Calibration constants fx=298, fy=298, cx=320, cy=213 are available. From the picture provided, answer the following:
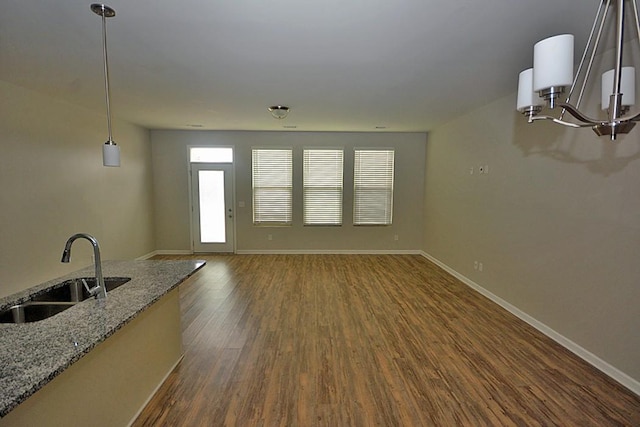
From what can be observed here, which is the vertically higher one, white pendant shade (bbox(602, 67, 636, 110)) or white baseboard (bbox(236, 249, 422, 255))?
white pendant shade (bbox(602, 67, 636, 110))

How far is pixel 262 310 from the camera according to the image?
3686mm

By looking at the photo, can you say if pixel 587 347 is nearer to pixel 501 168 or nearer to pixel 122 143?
pixel 501 168

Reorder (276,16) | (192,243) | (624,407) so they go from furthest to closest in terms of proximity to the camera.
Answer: (192,243) < (624,407) < (276,16)

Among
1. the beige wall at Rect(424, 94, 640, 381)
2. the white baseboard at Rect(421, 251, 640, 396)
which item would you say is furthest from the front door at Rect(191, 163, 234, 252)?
the white baseboard at Rect(421, 251, 640, 396)

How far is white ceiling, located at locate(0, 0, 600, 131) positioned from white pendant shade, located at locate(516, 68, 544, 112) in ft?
1.98

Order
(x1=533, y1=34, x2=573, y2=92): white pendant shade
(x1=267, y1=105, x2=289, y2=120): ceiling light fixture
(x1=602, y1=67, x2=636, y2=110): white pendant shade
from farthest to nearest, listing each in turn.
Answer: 1. (x1=267, y1=105, x2=289, y2=120): ceiling light fixture
2. (x1=602, y1=67, x2=636, y2=110): white pendant shade
3. (x1=533, y1=34, x2=573, y2=92): white pendant shade

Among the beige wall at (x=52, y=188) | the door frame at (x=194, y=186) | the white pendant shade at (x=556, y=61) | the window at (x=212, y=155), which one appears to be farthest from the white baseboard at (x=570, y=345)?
the beige wall at (x=52, y=188)

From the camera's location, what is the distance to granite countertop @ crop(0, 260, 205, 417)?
3.60 feet

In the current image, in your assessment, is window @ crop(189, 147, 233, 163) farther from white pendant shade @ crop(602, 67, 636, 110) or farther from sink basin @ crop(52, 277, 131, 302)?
white pendant shade @ crop(602, 67, 636, 110)

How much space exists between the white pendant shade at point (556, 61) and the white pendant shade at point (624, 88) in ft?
1.31

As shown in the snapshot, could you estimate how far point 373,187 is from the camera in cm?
654

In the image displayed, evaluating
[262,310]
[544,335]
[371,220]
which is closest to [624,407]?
[544,335]

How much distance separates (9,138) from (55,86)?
743mm

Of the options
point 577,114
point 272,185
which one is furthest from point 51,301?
point 272,185
